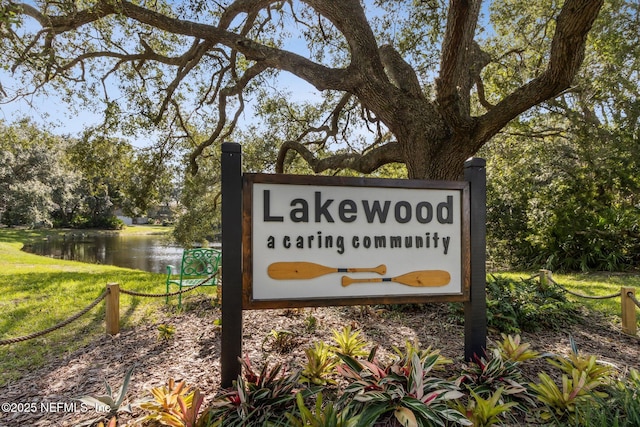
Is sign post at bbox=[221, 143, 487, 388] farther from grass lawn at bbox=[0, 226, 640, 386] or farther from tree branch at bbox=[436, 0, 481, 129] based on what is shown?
grass lawn at bbox=[0, 226, 640, 386]

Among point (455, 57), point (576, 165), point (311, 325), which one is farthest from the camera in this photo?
point (576, 165)

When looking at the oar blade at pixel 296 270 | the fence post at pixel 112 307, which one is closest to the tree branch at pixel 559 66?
the oar blade at pixel 296 270

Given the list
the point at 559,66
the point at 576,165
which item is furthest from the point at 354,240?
the point at 576,165

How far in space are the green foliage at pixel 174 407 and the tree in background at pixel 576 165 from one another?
333 inches

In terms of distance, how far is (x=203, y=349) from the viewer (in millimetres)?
3258

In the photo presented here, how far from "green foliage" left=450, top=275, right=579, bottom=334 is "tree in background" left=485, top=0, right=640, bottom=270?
16.7 ft

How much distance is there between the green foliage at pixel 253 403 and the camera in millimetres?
1947

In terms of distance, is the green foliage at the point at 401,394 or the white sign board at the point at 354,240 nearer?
the green foliage at the point at 401,394

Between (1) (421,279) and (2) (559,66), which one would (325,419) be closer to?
(1) (421,279)

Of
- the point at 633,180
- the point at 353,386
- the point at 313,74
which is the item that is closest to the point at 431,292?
the point at 353,386

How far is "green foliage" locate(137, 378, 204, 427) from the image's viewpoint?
1882mm

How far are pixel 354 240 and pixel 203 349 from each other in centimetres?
193

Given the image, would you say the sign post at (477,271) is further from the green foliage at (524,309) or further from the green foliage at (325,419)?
the green foliage at (325,419)

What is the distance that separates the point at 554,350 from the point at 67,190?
34.7 metres
